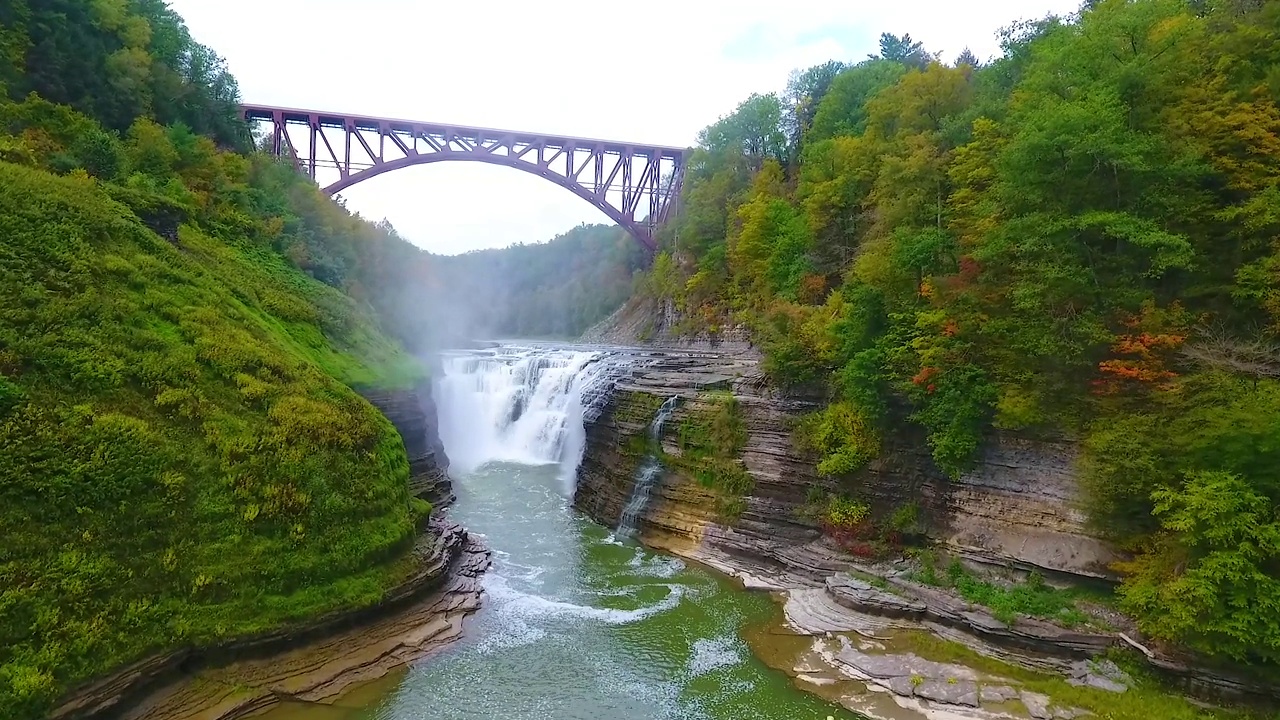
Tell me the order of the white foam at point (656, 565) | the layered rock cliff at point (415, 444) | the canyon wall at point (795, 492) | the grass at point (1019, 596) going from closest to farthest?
the grass at point (1019, 596)
the canyon wall at point (795, 492)
the white foam at point (656, 565)
the layered rock cliff at point (415, 444)

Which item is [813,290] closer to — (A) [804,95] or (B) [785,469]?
(B) [785,469]

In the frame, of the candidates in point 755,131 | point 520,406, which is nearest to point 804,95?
point 755,131

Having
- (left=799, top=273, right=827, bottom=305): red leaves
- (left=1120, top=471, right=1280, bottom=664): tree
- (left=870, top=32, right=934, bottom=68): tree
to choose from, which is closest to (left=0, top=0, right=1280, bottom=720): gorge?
(left=1120, top=471, right=1280, bottom=664): tree

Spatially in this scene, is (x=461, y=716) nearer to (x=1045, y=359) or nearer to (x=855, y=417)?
(x=855, y=417)

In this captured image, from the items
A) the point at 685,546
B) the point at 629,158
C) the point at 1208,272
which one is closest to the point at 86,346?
the point at 685,546

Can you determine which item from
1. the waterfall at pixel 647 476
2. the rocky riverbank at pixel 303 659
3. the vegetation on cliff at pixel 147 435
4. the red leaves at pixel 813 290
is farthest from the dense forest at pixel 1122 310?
the vegetation on cliff at pixel 147 435

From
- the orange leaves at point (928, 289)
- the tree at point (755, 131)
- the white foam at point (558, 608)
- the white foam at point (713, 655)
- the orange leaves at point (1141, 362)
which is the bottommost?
the white foam at point (558, 608)

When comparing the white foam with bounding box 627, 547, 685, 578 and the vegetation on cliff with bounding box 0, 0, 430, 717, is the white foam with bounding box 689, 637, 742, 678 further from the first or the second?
the vegetation on cliff with bounding box 0, 0, 430, 717

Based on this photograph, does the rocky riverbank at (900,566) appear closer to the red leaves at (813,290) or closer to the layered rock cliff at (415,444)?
the layered rock cliff at (415,444)
